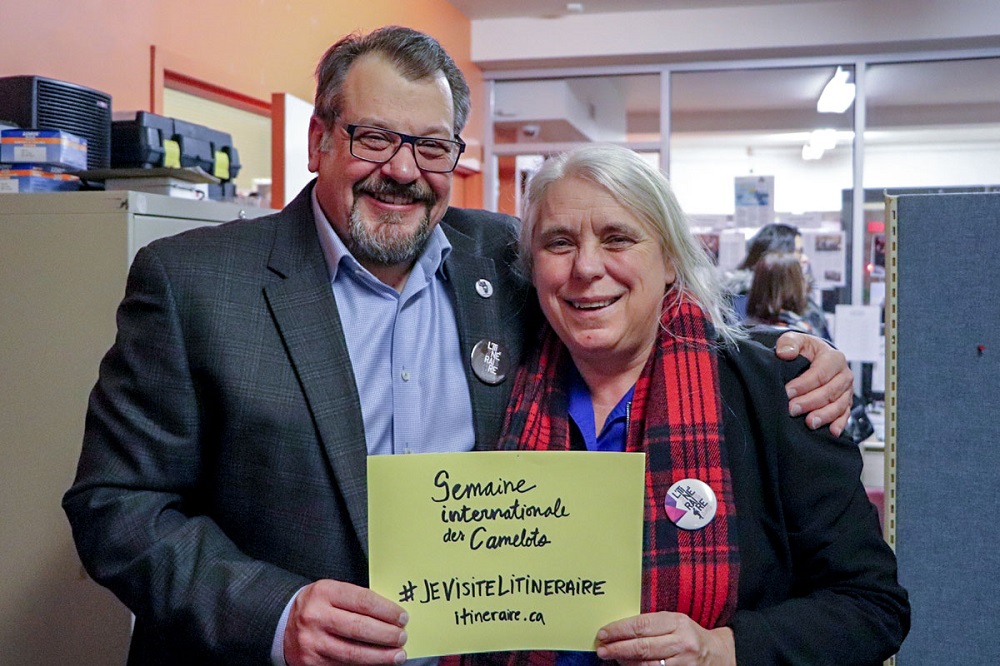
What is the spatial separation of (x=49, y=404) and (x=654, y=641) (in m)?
1.48

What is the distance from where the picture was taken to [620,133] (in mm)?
7961

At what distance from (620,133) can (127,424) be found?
23.0 feet

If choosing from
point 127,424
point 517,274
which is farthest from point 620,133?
point 127,424

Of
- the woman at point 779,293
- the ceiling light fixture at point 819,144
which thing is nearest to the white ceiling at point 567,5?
the ceiling light fixture at point 819,144

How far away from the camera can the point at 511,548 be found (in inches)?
49.4

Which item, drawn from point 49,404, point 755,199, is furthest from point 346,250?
point 755,199

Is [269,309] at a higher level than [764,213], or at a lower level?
lower

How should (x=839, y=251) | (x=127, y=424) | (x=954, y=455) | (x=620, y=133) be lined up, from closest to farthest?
(x=127, y=424) < (x=954, y=455) < (x=839, y=251) < (x=620, y=133)

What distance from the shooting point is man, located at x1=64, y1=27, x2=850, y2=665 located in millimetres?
1322

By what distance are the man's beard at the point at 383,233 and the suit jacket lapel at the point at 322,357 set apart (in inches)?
2.9

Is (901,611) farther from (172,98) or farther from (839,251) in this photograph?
(839,251)

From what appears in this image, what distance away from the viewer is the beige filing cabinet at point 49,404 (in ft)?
6.64

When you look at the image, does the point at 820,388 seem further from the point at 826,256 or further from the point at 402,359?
the point at 826,256

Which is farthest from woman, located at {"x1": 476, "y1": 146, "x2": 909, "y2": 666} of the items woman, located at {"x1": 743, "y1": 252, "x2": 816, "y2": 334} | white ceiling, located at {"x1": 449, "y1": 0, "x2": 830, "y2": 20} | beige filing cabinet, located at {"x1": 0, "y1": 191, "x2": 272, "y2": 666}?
white ceiling, located at {"x1": 449, "y1": 0, "x2": 830, "y2": 20}
